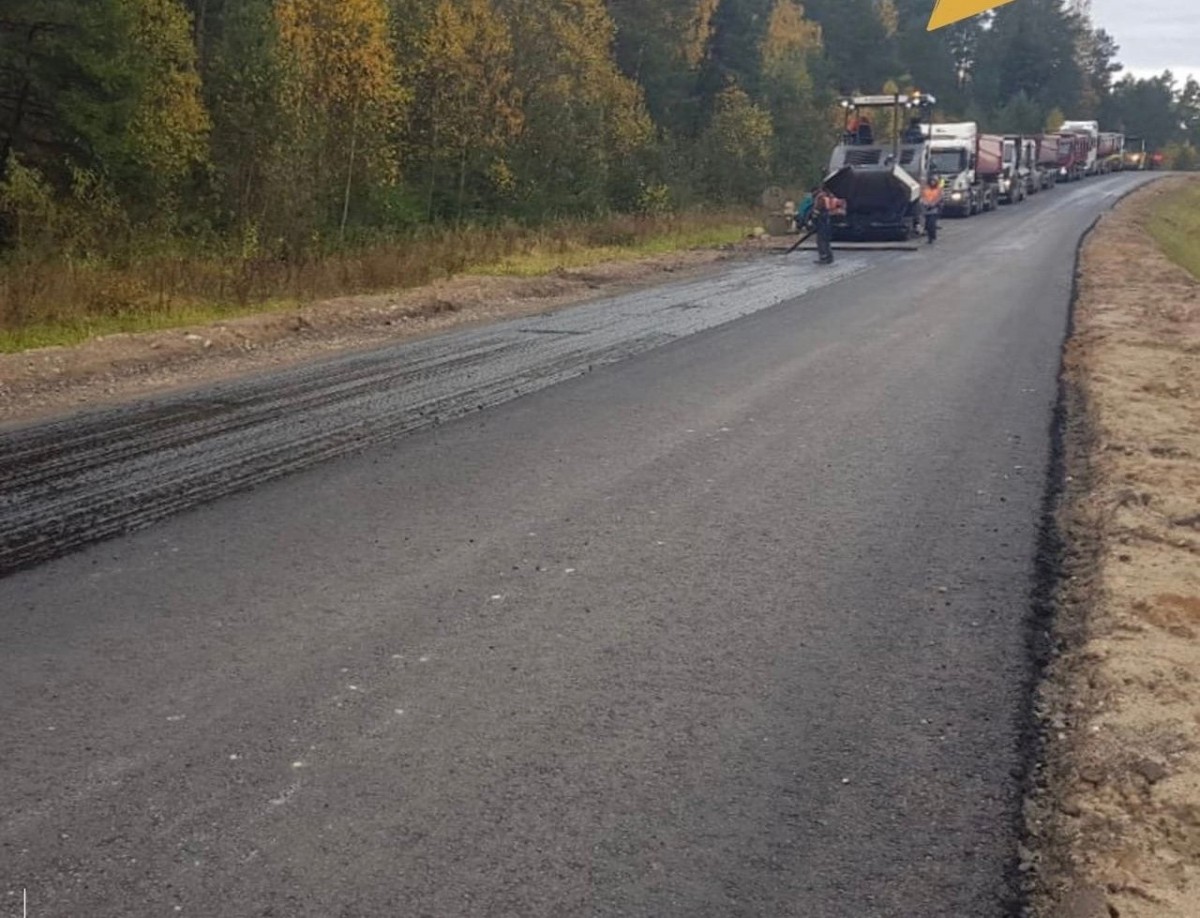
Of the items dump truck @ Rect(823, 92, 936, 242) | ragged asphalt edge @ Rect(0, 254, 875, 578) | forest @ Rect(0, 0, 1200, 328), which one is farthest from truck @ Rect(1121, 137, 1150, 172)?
ragged asphalt edge @ Rect(0, 254, 875, 578)

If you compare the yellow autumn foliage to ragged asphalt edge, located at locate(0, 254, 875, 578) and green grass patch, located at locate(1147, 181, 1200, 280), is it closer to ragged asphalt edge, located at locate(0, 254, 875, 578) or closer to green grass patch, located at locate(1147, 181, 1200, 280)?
ragged asphalt edge, located at locate(0, 254, 875, 578)

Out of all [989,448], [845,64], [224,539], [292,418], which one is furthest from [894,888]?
[845,64]

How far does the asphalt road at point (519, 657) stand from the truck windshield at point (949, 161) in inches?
1284

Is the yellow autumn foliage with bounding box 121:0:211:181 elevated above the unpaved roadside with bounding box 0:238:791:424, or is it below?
above

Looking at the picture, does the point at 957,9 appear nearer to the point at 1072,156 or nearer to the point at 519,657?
the point at 519,657

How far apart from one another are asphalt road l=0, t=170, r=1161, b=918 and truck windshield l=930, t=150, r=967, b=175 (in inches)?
1284

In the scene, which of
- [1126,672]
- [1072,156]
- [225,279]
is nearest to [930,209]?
[225,279]

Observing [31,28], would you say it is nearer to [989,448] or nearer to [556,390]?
[556,390]

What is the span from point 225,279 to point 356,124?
11913 millimetres

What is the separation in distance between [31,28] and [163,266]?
8.12 meters

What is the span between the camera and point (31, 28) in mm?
23141

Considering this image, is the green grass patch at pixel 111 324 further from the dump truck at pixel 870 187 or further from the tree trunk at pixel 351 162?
the dump truck at pixel 870 187

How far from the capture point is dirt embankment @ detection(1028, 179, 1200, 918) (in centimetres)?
357

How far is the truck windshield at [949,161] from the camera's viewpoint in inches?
1613
